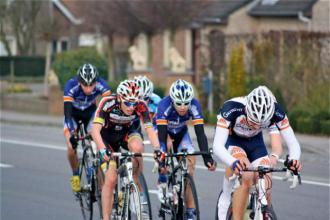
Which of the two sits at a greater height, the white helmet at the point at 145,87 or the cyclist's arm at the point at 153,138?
the white helmet at the point at 145,87

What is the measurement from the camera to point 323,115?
74.2 feet

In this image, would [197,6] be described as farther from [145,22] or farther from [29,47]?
[29,47]

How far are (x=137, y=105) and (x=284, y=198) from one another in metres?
4.06

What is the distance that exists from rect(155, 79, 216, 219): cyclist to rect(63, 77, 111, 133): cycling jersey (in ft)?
5.29

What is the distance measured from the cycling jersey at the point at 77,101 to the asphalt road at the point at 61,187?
3.89 ft

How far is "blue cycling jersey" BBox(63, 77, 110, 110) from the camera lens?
41.7 feet

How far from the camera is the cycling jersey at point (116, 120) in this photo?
10617mm

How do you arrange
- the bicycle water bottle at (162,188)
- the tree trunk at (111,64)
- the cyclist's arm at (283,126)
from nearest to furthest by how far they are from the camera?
the cyclist's arm at (283,126)
the bicycle water bottle at (162,188)
the tree trunk at (111,64)

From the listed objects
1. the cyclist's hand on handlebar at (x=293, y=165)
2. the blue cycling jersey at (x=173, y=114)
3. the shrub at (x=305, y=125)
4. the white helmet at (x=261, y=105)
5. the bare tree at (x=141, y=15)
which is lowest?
the shrub at (x=305, y=125)

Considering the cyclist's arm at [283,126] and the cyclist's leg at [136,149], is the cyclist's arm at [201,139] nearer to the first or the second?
the cyclist's leg at [136,149]

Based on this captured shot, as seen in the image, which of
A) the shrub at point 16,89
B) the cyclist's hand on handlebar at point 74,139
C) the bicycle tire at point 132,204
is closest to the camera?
the bicycle tire at point 132,204

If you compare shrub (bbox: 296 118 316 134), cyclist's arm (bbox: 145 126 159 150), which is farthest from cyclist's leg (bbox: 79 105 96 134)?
shrub (bbox: 296 118 316 134)

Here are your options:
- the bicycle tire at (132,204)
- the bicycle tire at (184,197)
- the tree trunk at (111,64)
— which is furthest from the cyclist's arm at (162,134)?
the tree trunk at (111,64)

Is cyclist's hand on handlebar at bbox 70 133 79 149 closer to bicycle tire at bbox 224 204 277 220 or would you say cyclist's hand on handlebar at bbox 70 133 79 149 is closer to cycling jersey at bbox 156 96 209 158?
cycling jersey at bbox 156 96 209 158
